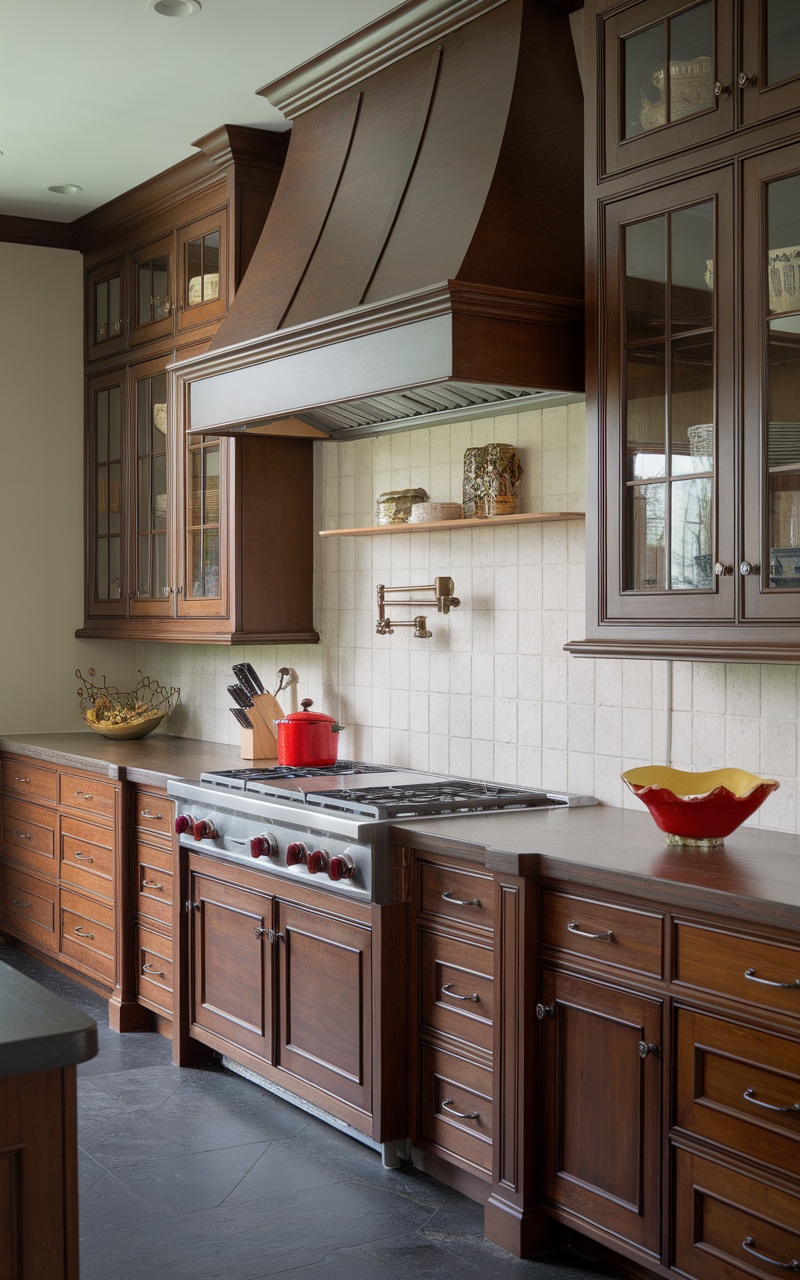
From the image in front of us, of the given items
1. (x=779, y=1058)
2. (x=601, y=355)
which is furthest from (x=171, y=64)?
(x=779, y=1058)

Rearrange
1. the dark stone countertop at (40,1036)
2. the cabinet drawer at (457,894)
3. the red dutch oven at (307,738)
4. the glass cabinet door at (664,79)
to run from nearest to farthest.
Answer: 1. the dark stone countertop at (40,1036)
2. the glass cabinet door at (664,79)
3. the cabinet drawer at (457,894)
4. the red dutch oven at (307,738)

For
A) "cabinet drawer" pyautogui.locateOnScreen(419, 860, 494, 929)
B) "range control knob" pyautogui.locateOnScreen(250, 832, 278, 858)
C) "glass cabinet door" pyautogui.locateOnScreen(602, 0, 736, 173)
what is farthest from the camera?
"range control knob" pyautogui.locateOnScreen(250, 832, 278, 858)

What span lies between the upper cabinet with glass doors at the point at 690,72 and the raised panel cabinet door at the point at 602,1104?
1.77m

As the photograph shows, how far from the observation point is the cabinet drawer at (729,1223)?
2268mm

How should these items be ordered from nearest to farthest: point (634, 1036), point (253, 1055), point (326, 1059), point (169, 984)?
point (634, 1036) → point (326, 1059) → point (253, 1055) → point (169, 984)

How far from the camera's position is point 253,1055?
375 cm

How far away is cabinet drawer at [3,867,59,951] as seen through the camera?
5152 millimetres

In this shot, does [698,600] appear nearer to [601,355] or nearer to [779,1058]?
[601,355]

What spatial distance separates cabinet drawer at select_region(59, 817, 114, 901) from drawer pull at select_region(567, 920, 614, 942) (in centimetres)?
235

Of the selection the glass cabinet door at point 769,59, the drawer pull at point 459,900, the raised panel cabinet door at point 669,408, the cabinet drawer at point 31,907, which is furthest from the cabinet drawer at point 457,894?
the cabinet drawer at point 31,907

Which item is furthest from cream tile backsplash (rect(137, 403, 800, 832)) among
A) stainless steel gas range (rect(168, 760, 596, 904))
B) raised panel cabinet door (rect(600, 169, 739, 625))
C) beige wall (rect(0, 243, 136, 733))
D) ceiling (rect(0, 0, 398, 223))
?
beige wall (rect(0, 243, 136, 733))

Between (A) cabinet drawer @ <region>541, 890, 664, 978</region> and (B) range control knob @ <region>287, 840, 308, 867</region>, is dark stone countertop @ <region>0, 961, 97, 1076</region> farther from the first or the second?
(B) range control knob @ <region>287, 840, 308, 867</region>

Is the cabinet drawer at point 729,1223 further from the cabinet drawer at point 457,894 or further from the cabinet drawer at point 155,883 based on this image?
the cabinet drawer at point 155,883

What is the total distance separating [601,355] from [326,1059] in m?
1.90
